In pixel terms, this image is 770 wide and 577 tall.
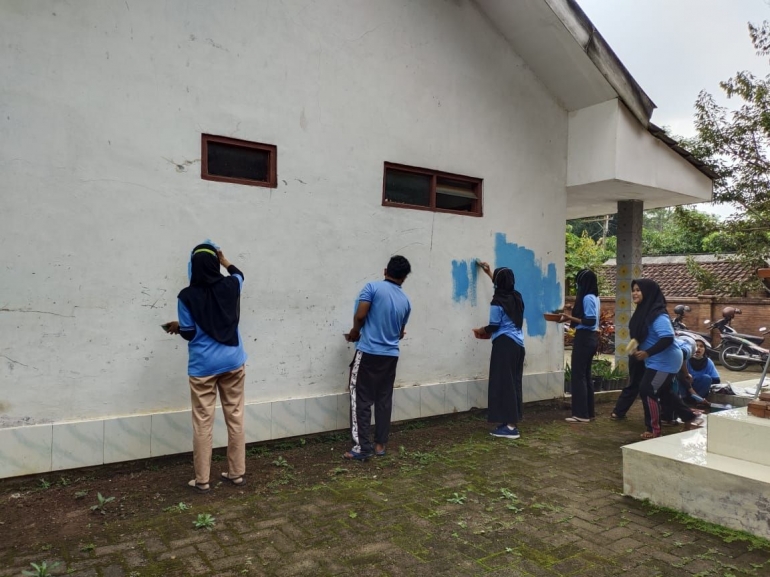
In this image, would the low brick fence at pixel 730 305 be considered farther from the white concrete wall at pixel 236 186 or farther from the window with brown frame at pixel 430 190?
the white concrete wall at pixel 236 186

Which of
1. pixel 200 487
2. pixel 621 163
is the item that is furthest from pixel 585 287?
pixel 200 487

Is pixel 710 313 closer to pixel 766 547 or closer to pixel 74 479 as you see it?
Result: pixel 766 547

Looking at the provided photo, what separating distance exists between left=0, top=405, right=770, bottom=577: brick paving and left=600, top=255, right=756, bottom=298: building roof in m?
14.4

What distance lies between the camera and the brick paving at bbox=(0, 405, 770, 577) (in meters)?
3.12

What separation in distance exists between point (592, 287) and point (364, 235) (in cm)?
289

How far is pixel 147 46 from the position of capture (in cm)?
462

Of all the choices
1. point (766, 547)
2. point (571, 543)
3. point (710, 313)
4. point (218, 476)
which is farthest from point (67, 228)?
point (710, 313)

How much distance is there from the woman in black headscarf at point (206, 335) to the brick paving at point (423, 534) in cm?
45

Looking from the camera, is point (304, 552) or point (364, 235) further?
point (364, 235)

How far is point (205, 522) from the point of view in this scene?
11.8ft

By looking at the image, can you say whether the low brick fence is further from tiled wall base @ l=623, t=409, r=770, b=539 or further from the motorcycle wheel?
tiled wall base @ l=623, t=409, r=770, b=539

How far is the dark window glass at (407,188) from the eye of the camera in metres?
6.12

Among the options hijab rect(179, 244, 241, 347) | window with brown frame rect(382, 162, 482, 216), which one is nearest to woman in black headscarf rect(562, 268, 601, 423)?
window with brown frame rect(382, 162, 482, 216)

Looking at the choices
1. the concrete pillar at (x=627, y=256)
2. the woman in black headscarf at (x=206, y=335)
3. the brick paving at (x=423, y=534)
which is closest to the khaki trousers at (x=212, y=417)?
the woman in black headscarf at (x=206, y=335)
